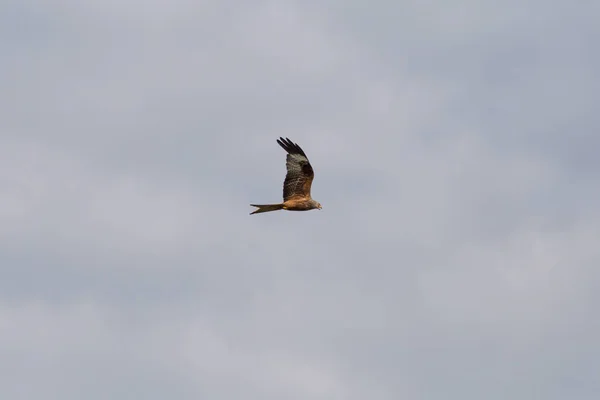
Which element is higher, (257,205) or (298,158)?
(298,158)

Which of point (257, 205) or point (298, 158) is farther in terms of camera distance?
point (298, 158)

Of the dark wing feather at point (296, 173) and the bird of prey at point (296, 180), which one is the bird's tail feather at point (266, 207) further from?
the dark wing feather at point (296, 173)

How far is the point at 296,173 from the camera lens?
20.9 m

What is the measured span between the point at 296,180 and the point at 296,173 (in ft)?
0.86

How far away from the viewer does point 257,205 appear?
19.3m

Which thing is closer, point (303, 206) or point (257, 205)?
point (257, 205)

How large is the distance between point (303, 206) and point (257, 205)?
7.33 ft

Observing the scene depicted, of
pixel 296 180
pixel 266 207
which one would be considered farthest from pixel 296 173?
pixel 266 207

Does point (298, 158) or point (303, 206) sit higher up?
point (298, 158)

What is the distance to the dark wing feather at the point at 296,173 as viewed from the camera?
20.6 m

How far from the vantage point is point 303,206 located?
20953 millimetres

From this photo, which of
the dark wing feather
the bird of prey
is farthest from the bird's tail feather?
the dark wing feather

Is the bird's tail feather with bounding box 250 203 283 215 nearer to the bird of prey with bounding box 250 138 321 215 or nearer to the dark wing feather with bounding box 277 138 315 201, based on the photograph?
the bird of prey with bounding box 250 138 321 215

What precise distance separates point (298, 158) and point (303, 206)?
5.54 ft
